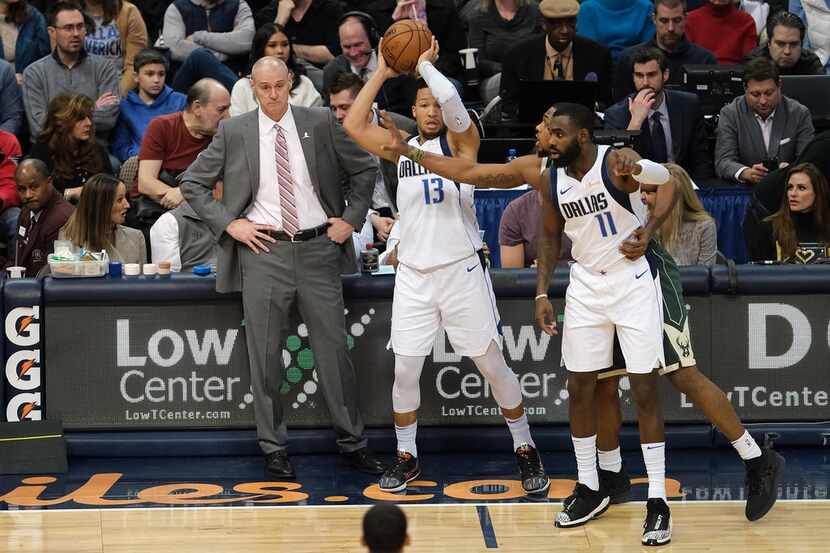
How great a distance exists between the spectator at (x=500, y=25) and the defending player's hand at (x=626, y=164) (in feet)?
19.3

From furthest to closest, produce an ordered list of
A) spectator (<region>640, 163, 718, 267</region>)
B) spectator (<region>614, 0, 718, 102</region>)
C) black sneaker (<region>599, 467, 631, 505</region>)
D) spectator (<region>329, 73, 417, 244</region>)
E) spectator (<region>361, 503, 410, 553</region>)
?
spectator (<region>614, 0, 718, 102</region>) < spectator (<region>329, 73, 417, 244</region>) < spectator (<region>640, 163, 718, 267</region>) < black sneaker (<region>599, 467, 631, 505</region>) < spectator (<region>361, 503, 410, 553</region>)

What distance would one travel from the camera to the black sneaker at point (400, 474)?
7.49m

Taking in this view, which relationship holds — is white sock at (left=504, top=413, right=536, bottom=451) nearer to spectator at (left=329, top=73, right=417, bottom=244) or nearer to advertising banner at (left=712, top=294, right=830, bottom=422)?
advertising banner at (left=712, top=294, right=830, bottom=422)

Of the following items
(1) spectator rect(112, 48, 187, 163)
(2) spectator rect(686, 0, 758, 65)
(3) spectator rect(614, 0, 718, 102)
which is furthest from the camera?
(2) spectator rect(686, 0, 758, 65)

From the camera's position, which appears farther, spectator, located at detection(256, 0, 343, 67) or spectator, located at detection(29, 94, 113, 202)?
spectator, located at detection(256, 0, 343, 67)

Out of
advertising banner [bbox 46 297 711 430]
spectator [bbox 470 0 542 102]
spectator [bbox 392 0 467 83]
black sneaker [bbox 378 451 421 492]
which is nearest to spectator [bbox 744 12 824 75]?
spectator [bbox 470 0 542 102]

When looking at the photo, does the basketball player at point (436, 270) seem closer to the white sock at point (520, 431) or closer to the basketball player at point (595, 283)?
the white sock at point (520, 431)

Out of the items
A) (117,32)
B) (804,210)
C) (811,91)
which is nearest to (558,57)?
(811,91)

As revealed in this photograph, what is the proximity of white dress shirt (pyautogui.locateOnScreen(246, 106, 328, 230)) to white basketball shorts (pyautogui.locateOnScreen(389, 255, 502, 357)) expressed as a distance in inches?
27.3

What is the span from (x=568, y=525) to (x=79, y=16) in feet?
21.3

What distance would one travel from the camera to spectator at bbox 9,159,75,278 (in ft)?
30.8

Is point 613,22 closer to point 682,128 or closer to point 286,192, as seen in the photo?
point 682,128

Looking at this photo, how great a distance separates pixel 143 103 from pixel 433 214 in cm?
456

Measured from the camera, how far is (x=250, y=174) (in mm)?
7766
